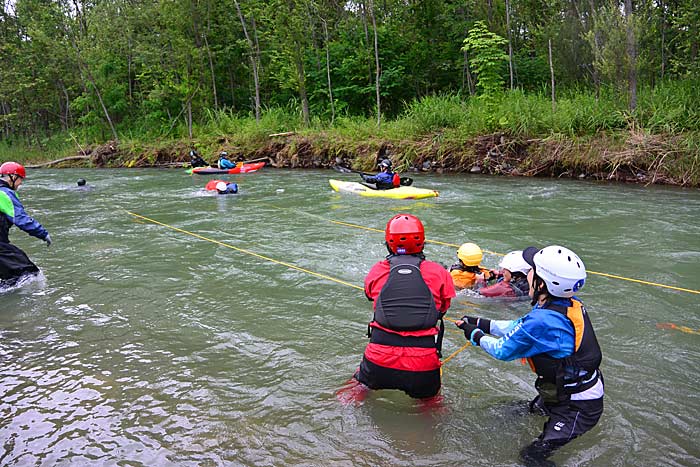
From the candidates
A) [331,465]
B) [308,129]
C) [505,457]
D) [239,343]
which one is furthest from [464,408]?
[308,129]

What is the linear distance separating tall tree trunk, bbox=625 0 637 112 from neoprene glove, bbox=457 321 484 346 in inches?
466

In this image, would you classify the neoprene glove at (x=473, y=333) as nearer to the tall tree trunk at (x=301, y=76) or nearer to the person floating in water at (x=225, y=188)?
the person floating in water at (x=225, y=188)

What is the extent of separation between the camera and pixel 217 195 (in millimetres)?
13102

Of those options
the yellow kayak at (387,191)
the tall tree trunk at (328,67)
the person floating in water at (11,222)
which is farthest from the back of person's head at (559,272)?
the tall tree trunk at (328,67)

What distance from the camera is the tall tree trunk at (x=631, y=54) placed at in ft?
39.9

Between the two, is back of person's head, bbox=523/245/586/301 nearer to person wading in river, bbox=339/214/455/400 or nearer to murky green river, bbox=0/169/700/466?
person wading in river, bbox=339/214/455/400

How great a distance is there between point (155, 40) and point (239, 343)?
24.5 metres

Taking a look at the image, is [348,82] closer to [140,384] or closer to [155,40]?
[155,40]

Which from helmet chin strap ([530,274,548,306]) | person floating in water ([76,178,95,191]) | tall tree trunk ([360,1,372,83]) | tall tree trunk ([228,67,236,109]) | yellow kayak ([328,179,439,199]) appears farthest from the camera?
tall tree trunk ([228,67,236,109])

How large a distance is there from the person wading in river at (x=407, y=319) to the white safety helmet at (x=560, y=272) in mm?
651

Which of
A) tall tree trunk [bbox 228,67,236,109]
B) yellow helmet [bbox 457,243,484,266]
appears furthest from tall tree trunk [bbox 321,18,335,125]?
yellow helmet [bbox 457,243,484,266]

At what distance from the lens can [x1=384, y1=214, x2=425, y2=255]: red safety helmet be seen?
10.2 ft

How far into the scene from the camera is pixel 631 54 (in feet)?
41.1

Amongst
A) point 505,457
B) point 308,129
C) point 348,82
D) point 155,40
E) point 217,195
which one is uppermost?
point 155,40
